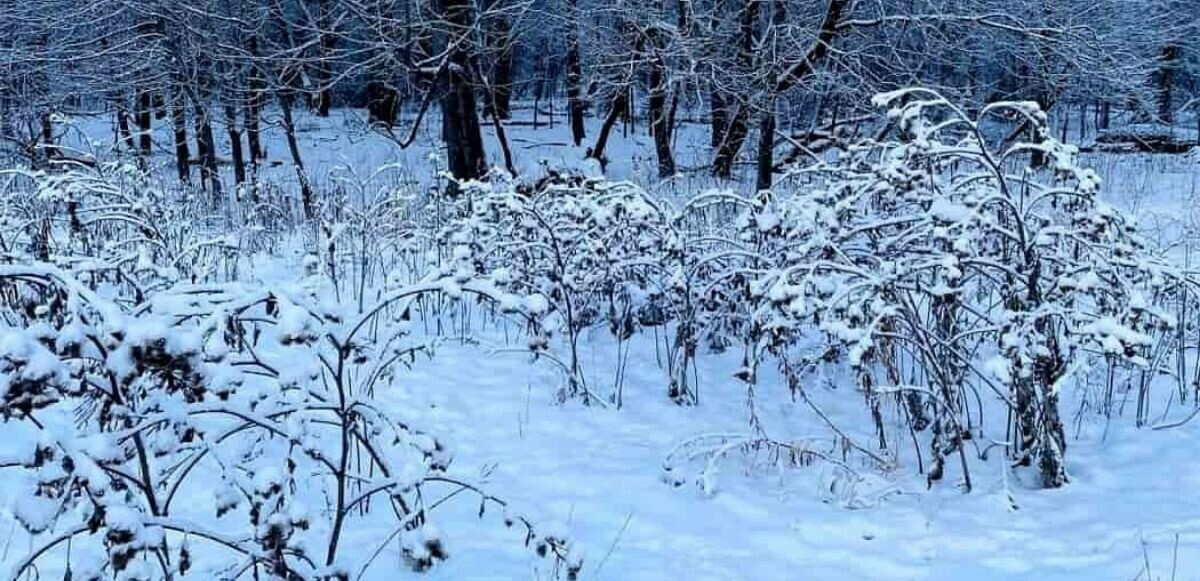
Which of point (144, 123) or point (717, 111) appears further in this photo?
point (144, 123)

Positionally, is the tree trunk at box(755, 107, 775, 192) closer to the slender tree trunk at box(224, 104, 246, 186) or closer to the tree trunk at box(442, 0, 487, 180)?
the tree trunk at box(442, 0, 487, 180)

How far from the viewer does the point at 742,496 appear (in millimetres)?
3824

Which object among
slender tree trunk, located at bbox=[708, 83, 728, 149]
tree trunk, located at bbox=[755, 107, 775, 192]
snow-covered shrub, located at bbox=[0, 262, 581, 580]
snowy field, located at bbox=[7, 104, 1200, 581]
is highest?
slender tree trunk, located at bbox=[708, 83, 728, 149]

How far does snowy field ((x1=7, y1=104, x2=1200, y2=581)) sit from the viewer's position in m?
3.15

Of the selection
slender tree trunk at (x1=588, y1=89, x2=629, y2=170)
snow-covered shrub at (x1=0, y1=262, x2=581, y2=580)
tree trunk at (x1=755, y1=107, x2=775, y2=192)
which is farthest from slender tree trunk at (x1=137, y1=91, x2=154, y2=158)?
snow-covered shrub at (x1=0, y1=262, x2=581, y2=580)

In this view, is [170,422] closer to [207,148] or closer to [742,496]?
[742,496]

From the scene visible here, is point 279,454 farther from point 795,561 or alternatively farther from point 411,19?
point 411,19

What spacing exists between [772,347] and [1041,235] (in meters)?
1.17

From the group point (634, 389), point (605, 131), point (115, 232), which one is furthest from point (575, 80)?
point (634, 389)

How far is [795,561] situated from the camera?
128 inches

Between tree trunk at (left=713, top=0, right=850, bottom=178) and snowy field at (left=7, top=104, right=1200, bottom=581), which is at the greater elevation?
tree trunk at (left=713, top=0, right=850, bottom=178)

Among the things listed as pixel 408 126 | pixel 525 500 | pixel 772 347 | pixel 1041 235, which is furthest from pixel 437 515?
pixel 408 126

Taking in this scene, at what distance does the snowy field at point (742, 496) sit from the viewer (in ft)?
10.3

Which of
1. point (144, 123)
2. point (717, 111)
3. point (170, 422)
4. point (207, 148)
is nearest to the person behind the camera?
point (170, 422)
